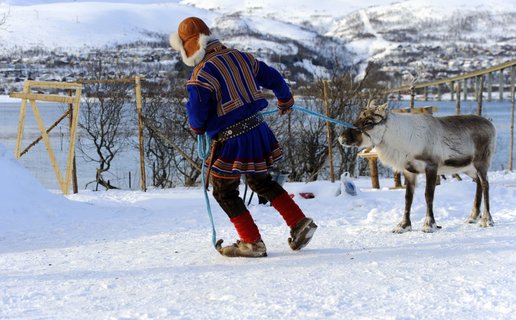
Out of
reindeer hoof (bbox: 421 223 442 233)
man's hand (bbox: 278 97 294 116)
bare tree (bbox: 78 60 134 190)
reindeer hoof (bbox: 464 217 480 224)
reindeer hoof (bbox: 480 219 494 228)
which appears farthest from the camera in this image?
bare tree (bbox: 78 60 134 190)

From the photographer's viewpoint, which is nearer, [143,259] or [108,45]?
[143,259]

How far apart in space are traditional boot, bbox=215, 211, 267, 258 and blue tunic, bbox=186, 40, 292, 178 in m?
0.37

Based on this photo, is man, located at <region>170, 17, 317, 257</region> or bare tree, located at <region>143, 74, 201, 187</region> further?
bare tree, located at <region>143, 74, 201, 187</region>

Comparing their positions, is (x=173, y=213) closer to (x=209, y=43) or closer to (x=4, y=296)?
(x=209, y=43)

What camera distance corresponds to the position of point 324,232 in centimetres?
619

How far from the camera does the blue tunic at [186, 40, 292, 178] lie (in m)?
4.71

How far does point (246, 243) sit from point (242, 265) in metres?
0.32

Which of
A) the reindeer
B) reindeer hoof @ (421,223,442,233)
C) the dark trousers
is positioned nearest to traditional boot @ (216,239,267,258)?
the dark trousers

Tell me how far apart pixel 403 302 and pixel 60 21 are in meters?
209

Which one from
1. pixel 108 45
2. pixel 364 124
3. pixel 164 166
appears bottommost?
pixel 164 166

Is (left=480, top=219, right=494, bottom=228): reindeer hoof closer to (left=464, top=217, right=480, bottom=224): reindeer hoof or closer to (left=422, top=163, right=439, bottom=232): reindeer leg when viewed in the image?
(left=464, top=217, right=480, bottom=224): reindeer hoof

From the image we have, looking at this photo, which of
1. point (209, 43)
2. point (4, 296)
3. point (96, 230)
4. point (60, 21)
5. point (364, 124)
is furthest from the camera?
point (60, 21)

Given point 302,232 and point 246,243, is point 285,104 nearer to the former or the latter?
point 302,232

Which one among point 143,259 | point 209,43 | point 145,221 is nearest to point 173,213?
point 145,221
